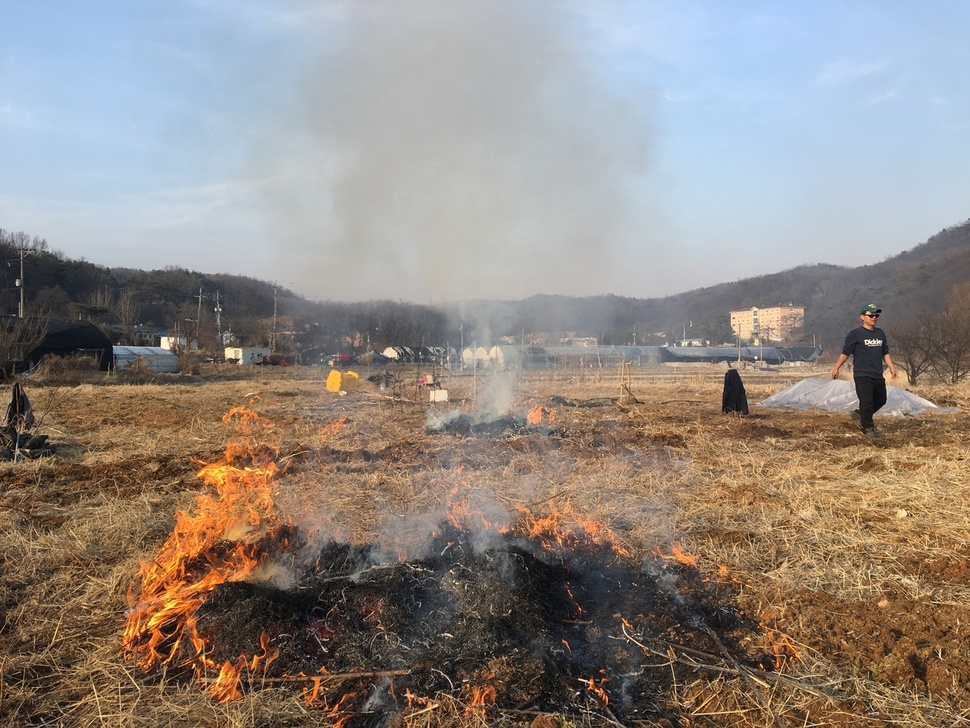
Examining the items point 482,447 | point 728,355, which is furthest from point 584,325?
point 728,355

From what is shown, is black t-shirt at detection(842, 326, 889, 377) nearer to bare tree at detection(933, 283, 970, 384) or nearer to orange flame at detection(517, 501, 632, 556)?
orange flame at detection(517, 501, 632, 556)

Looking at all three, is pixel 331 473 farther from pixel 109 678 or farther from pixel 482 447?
pixel 109 678

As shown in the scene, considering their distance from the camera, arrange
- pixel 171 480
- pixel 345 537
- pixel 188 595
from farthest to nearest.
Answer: pixel 171 480 → pixel 345 537 → pixel 188 595

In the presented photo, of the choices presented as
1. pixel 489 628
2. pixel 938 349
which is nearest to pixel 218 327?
pixel 938 349

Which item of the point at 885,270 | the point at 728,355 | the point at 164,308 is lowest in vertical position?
the point at 728,355

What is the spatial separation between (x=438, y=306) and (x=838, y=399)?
30.5 feet

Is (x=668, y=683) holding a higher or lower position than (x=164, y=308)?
lower

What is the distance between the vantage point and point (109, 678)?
2.88 metres

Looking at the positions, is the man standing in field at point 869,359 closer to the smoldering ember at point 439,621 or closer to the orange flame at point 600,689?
the smoldering ember at point 439,621

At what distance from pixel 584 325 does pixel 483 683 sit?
18605mm

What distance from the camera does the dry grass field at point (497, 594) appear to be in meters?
2.65

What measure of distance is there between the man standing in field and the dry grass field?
87 cm

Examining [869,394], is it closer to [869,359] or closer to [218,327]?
[869,359]

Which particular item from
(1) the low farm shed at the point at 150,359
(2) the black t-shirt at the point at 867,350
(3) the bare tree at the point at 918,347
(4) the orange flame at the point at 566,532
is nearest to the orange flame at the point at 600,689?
(4) the orange flame at the point at 566,532
